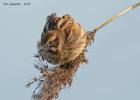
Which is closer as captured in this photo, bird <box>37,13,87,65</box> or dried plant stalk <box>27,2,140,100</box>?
bird <box>37,13,87,65</box>

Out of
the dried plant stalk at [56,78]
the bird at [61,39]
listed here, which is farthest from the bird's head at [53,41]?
the dried plant stalk at [56,78]

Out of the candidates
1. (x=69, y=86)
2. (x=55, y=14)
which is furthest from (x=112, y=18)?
(x=69, y=86)

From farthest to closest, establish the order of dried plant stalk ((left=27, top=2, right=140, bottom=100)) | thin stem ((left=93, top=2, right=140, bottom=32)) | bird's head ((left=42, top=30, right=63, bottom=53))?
dried plant stalk ((left=27, top=2, right=140, bottom=100)), thin stem ((left=93, top=2, right=140, bottom=32)), bird's head ((left=42, top=30, right=63, bottom=53))

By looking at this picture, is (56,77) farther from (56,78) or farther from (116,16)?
(116,16)

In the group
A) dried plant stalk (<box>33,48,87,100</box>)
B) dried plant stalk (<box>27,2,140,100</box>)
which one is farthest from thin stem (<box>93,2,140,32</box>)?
dried plant stalk (<box>33,48,87,100</box>)

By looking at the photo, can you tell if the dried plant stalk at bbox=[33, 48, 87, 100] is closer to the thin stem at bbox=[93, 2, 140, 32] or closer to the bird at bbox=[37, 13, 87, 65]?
the thin stem at bbox=[93, 2, 140, 32]

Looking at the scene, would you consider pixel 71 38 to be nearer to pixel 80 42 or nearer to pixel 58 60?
pixel 80 42
